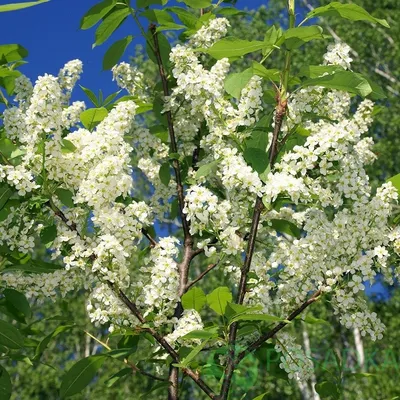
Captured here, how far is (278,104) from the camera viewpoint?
294 centimetres

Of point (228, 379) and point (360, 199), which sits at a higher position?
point (360, 199)

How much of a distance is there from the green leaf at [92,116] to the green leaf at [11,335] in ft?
3.72

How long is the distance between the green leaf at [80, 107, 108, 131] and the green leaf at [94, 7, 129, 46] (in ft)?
1.10

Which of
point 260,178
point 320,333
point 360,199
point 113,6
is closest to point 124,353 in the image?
point 260,178

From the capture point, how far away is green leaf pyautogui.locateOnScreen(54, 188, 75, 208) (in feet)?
9.61

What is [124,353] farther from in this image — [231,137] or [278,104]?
[278,104]

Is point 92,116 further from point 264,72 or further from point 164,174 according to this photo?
point 264,72

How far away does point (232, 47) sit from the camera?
2.65 meters

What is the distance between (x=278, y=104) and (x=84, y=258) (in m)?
1.10

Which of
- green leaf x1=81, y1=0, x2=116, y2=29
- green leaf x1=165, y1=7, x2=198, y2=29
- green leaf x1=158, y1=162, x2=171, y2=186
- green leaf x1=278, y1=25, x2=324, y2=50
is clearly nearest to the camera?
green leaf x1=278, y1=25, x2=324, y2=50

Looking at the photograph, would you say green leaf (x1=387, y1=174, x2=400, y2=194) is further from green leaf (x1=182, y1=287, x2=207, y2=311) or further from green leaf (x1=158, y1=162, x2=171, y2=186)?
green leaf (x1=158, y1=162, x2=171, y2=186)

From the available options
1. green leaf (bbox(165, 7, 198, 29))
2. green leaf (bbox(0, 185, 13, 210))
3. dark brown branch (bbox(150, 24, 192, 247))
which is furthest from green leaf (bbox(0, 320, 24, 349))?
green leaf (bbox(165, 7, 198, 29))

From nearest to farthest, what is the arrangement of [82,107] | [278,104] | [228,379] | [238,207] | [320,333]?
1. [228,379]
2. [278,104]
3. [238,207]
4. [82,107]
5. [320,333]

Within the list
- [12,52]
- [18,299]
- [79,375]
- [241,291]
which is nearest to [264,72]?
[241,291]
